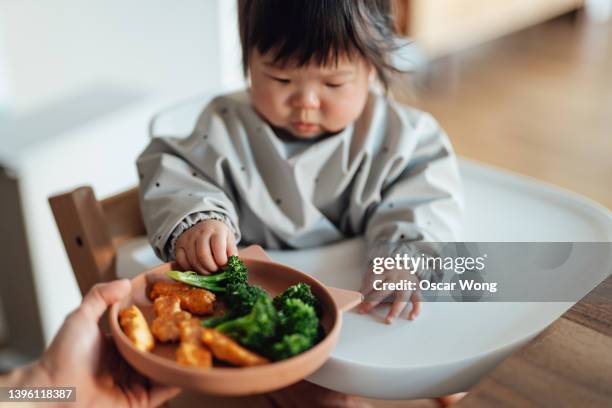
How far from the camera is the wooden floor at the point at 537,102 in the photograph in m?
1.92

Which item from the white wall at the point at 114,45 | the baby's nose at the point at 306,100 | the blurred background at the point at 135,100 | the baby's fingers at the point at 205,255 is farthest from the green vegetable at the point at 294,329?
the white wall at the point at 114,45

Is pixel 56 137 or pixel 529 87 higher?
pixel 56 137

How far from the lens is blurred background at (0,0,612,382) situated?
52.4 inches

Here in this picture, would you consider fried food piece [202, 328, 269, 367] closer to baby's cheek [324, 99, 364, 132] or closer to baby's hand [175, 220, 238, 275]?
baby's hand [175, 220, 238, 275]

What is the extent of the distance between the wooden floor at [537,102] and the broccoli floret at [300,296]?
1.33m

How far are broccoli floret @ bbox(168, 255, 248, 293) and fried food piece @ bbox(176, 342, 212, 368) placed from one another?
95mm

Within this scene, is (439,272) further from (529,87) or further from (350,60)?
(529,87)

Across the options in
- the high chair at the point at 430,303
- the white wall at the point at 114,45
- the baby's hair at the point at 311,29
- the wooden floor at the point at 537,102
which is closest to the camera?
the high chair at the point at 430,303

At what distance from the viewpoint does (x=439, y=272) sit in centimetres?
73

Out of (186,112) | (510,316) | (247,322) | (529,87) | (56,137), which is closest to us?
(247,322)

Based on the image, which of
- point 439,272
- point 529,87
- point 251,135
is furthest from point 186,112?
point 529,87

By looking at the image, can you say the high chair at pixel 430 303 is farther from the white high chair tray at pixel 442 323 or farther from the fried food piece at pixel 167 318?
the fried food piece at pixel 167 318

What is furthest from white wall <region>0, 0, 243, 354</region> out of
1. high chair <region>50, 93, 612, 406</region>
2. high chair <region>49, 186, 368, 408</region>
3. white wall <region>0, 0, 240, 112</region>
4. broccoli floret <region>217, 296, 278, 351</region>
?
broccoli floret <region>217, 296, 278, 351</region>

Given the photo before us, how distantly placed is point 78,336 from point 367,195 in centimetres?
37
